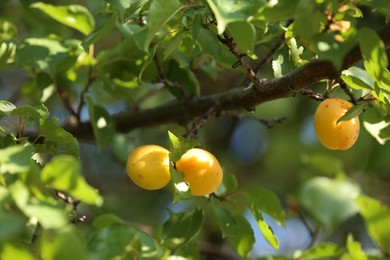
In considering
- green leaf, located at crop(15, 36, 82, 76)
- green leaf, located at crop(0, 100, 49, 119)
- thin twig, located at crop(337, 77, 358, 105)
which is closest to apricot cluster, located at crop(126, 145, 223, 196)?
green leaf, located at crop(0, 100, 49, 119)


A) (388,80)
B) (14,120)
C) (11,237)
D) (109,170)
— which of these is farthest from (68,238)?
(109,170)

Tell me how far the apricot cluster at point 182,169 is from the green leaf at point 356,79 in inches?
13.8

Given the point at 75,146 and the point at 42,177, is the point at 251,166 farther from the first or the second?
the point at 42,177

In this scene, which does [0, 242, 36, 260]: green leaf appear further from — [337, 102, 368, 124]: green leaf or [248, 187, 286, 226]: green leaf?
[248, 187, 286, 226]: green leaf

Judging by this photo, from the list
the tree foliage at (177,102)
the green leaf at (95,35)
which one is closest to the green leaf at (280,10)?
the tree foliage at (177,102)

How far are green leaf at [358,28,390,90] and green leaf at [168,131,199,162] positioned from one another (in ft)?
1.37

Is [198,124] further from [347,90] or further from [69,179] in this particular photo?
[69,179]

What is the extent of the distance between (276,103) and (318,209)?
5.73 feet

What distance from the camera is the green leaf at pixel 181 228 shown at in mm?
1590

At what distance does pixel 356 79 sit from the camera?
1444 mm

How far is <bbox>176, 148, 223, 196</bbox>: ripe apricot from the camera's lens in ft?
4.65

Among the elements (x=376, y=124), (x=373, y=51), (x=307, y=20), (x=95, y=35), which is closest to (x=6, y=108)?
(x=95, y=35)

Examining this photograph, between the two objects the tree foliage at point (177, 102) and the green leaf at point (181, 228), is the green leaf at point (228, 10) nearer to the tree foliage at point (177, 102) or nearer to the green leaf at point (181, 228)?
the tree foliage at point (177, 102)

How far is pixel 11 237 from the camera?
91cm
